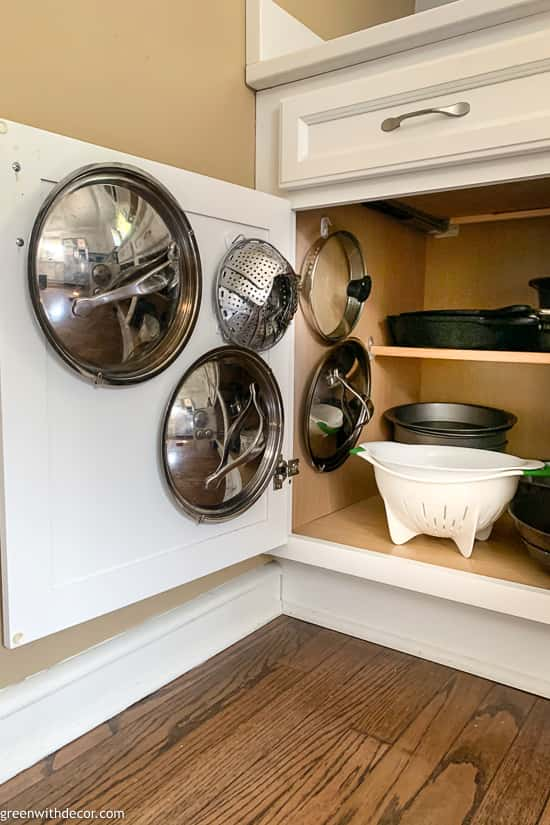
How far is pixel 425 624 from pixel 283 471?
1.23ft

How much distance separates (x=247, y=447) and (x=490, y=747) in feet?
1.87

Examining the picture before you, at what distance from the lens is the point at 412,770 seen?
0.85m

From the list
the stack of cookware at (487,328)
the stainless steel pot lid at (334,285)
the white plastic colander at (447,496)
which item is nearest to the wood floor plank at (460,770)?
the white plastic colander at (447,496)

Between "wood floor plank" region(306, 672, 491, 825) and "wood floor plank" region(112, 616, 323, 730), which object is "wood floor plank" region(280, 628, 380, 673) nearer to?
"wood floor plank" region(112, 616, 323, 730)

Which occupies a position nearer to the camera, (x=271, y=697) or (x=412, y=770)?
(x=412, y=770)

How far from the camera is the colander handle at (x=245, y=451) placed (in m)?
1.00

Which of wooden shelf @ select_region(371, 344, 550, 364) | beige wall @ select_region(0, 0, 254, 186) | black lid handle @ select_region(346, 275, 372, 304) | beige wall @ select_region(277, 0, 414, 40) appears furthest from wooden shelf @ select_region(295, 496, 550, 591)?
beige wall @ select_region(277, 0, 414, 40)

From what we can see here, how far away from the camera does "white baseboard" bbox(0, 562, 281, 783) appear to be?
86cm

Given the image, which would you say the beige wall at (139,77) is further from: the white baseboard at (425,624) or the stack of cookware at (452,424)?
the white baseboard at (425,624)

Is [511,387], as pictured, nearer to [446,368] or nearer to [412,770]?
[446,368]

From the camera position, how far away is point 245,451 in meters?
1.06

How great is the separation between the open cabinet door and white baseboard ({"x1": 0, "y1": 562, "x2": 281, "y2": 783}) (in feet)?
A: 0.53

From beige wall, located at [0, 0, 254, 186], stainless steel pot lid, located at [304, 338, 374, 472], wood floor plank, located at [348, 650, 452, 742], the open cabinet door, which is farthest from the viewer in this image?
stainless steel pot lid, located at [304, 338, 374, 472]

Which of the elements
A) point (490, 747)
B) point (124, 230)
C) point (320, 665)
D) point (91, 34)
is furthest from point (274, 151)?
point (490, 747)
